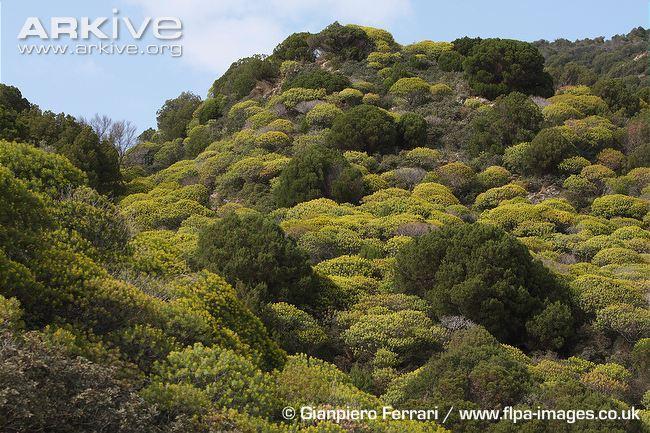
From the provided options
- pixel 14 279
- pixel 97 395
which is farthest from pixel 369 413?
pixel 14 279

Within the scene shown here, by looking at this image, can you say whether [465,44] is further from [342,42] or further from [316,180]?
[316,180]

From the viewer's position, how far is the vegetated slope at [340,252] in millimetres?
10320

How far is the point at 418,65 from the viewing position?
48188 millimetres

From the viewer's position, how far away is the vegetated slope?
10.3m

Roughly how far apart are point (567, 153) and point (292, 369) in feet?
84.6

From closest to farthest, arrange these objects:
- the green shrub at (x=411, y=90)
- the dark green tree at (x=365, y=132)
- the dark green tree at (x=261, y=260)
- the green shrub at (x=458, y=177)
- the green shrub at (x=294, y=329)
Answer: the green shrub at (x=294, y=329) → the dark green tree at (x=261, y=260) → the green shrub at (x=458, y=177) → the dark green tree at (x=365, y=132) → the green shrub at (x=411, y=90)

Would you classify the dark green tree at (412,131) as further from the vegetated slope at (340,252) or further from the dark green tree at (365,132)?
the dark green tree at (365,132)

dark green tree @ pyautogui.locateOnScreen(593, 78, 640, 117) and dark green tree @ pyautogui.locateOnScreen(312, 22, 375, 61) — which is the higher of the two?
dark green tree @ pyautogui.locateOnScreen(312, 22, 375, 61)

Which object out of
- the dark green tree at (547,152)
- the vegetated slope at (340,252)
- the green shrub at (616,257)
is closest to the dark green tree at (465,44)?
the vegetated slope at (340,252)

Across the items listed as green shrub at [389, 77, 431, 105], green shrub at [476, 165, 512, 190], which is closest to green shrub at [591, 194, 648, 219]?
green shrub at [476, 165, 512, 190]

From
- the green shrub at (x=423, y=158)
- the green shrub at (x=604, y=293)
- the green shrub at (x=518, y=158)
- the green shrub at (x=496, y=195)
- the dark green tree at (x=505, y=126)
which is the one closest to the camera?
the green shrub at (x=604, y=293)

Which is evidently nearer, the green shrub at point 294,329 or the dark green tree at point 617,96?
the green shrub at point 294,329

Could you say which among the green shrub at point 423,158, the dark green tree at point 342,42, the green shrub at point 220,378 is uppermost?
the dark green tree at point 342,42

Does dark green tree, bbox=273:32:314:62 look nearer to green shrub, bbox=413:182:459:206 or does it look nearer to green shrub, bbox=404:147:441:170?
green shrub, bbox=404:147:441:170
